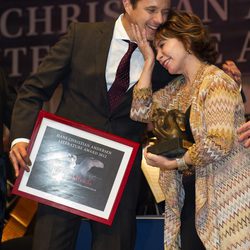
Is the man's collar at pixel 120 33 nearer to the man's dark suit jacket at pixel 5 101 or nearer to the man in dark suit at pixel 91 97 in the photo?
the man in dark suit at pixel 91 97

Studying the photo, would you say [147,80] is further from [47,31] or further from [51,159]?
[47,31]

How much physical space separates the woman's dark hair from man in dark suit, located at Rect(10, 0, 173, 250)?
0.14 meters

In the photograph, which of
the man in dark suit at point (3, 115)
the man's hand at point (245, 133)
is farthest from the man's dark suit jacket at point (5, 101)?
the man's hand at point (245, 133)

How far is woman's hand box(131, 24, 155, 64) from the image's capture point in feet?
8.63

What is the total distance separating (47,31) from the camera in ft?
15.8

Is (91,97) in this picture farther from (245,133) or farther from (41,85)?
(245,133)

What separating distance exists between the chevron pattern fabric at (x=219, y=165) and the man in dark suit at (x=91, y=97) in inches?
14.5

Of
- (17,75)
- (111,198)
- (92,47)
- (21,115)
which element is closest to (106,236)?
(111,198)

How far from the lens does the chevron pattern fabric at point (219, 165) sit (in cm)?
225

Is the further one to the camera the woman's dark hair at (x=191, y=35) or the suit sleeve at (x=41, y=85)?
the suit sleeve at (x=41, y=85)

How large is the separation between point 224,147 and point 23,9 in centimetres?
297

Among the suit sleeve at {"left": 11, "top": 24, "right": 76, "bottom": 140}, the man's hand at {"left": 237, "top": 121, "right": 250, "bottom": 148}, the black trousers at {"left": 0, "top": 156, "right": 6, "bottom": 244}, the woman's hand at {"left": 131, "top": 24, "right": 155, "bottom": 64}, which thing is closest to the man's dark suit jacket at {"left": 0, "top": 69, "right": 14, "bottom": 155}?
the black trousers at {"left": 0, "top": 156, "right": 6, "bottom": 244}

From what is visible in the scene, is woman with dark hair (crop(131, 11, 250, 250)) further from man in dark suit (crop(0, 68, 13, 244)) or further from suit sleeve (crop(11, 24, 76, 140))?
man in dark suit (crop(0, 68, 13, 244))

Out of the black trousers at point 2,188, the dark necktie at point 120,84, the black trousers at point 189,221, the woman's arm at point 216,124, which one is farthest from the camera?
the black trousers at point 2,188
